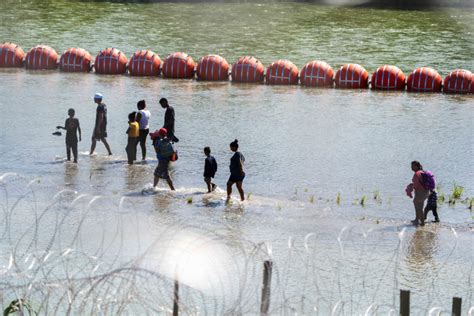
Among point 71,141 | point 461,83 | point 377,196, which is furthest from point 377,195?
point 461,83

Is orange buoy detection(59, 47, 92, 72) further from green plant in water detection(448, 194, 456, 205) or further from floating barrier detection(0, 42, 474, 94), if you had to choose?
green plant in water detection(448, 194, 456, 205)

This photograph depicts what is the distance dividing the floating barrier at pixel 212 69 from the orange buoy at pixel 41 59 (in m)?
6.73

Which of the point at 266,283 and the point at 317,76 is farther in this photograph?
the point at 317,76

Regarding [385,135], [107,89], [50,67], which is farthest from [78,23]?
[385,135]

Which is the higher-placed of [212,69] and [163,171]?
[212,69]

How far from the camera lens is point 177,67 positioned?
43.7 metres

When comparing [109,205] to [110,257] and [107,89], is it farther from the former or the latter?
[107,89]

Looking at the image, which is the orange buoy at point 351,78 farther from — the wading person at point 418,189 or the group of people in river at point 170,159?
the wading person at point 418,189

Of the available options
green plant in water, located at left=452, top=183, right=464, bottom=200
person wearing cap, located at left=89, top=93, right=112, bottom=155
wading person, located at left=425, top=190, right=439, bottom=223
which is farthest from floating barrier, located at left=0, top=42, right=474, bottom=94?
wading person, located at left=425, top=190, right=439, bottom=223

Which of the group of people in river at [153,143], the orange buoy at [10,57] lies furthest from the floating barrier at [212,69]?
the group of people in river at [153,143]

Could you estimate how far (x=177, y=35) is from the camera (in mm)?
66500

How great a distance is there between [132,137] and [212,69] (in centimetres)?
1681

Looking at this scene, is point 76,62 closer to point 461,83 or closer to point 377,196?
point 461,83

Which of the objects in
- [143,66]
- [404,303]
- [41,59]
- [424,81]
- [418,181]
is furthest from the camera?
[41,59]
